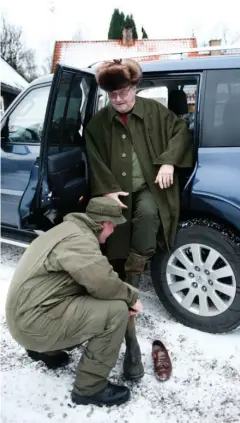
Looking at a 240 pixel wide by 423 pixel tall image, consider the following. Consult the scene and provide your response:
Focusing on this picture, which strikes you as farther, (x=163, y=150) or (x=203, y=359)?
(x=163, y=150)

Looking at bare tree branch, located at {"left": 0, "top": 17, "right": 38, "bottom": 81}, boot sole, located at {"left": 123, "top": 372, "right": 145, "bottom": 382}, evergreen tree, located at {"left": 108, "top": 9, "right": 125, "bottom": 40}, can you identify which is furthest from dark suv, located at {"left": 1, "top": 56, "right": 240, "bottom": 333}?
bare tree branch, located at {"left": 0, "top": 17, "right": 38, "bottom": 81}

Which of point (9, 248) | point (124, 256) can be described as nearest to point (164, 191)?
point (124, 256)

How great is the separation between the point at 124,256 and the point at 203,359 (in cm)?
89

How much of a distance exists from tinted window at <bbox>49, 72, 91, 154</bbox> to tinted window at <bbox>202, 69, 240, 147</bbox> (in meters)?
0.96

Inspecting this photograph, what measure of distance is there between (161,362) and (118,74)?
1883 millimetres

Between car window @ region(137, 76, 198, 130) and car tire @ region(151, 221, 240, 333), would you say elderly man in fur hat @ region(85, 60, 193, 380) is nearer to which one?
car tire @ region(151, 221, 240, 333)

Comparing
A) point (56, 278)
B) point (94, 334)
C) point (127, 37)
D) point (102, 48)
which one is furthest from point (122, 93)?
point (127, 37)

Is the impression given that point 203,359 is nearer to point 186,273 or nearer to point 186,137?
point 186,273

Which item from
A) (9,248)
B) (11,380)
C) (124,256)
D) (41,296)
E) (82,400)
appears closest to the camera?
(41,296)

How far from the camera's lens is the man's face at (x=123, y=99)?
2869 mm

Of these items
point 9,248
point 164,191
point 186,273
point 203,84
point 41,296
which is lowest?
point 9,248

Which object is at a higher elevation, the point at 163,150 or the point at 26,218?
the point at 163,150

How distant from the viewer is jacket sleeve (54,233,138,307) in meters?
2.08

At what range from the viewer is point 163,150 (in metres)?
2.94
